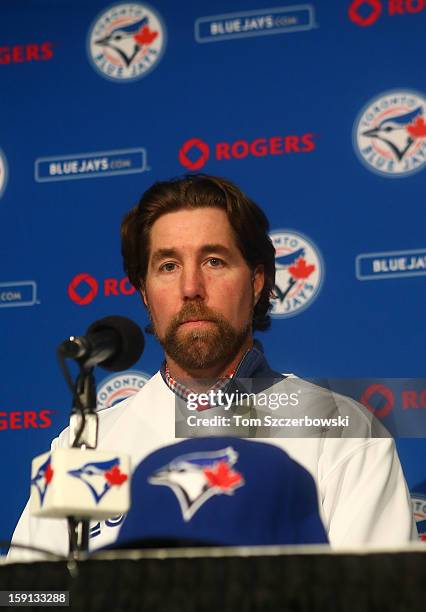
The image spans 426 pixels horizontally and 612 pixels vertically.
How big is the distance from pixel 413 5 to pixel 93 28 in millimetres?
1073

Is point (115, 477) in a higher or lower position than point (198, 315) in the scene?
lower

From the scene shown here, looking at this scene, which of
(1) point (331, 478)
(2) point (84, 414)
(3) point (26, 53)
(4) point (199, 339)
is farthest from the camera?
(3) point (26, 53)

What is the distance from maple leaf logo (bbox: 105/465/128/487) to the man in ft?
4.06

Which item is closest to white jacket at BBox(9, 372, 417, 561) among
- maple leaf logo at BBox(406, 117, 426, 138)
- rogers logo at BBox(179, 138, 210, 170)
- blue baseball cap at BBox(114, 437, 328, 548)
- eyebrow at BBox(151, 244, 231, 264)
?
eyebrow at BBox(151, 244, 231, 264)

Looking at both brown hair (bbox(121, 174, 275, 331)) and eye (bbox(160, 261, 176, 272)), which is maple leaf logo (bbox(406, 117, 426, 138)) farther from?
eye (bbox(160, 261, 176, 272))

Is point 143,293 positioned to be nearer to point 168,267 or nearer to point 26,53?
point 168,267

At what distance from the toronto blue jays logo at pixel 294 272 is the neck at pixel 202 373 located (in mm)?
235

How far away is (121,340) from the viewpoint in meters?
1.54

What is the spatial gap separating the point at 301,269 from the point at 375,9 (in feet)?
2.75

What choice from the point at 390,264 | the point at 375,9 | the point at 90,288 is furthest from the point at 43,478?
the point at 375,9

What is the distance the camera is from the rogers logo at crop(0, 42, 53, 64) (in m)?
3.47

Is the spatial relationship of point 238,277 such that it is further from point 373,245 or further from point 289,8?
point 289,8

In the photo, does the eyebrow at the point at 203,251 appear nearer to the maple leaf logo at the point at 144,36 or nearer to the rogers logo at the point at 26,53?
the maple leaf logo at the point at 144,36

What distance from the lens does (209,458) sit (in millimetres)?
1339
